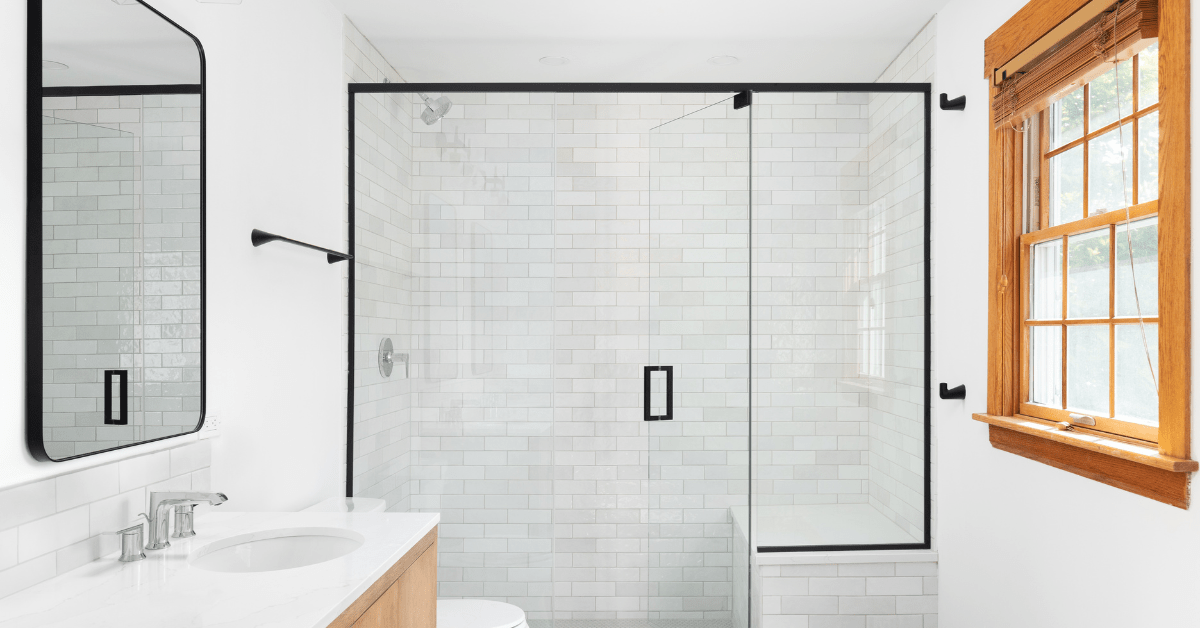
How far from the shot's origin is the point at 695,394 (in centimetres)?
278

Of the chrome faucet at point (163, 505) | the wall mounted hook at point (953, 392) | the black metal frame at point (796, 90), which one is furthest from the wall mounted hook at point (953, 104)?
the chrome faucet at point (163, 505)

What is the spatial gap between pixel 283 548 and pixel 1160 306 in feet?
7.07

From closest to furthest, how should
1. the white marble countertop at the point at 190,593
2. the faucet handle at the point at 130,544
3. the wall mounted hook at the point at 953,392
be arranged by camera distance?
the white marble countertop at the point at 190,593
the faucet handle at the point at 130,544
the wall mounted hook at the point at 953,392

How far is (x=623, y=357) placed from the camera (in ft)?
9.19

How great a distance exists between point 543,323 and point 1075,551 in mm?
1884

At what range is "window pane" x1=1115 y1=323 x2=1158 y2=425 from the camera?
1749 millimetres

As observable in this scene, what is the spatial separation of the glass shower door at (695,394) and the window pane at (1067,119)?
3.35ft

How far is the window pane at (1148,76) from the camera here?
1.74 m

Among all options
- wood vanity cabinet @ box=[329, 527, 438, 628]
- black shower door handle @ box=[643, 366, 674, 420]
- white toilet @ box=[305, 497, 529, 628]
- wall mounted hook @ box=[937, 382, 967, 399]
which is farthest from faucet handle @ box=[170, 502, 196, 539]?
wall mounted hook @ box=[937, 382, 967, 399]

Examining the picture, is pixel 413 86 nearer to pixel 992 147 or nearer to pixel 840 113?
pixel 840 113

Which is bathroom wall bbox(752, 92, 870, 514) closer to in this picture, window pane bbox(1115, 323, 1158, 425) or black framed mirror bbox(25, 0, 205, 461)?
window pane bbox(1115, 323, 1158, 425)

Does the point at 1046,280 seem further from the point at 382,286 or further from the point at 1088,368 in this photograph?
the point at 382,286

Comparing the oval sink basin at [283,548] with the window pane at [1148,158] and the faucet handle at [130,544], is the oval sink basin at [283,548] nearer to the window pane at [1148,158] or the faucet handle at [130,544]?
the faucet handle at [130,544]

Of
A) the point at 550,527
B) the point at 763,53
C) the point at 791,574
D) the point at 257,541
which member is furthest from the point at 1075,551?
the point at 763,53
